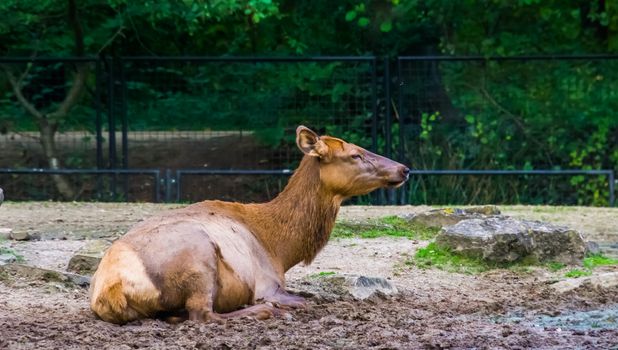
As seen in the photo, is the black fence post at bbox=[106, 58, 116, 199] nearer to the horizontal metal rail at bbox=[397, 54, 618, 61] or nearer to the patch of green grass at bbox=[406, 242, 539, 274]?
the horizontal metal rail at bbox=[397, 54, 618, 61]

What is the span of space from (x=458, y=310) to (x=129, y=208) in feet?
21.7

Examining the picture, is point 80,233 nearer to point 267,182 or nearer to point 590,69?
point 267,182

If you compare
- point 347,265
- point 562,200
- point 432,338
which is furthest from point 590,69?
point 432,338

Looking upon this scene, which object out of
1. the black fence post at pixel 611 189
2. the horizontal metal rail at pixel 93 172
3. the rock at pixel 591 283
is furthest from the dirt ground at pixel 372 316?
the black fence post at pixel 611 189

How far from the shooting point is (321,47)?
54.6ft

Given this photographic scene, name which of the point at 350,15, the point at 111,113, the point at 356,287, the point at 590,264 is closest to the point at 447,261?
the point at 590,264

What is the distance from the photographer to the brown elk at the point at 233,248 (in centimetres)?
598

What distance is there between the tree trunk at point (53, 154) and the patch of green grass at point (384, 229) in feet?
17.1

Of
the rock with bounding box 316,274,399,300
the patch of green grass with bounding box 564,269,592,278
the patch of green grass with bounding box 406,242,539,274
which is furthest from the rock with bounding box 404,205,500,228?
the rock with bounding box 316,274,399,300

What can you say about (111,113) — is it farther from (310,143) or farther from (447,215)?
(310,143)

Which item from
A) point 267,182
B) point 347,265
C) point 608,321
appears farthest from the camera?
point 267,182

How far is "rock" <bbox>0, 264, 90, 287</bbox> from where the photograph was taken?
7.39 m

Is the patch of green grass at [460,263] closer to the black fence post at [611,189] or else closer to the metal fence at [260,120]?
the metal fence at [260,120]

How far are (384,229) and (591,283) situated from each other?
333cm
